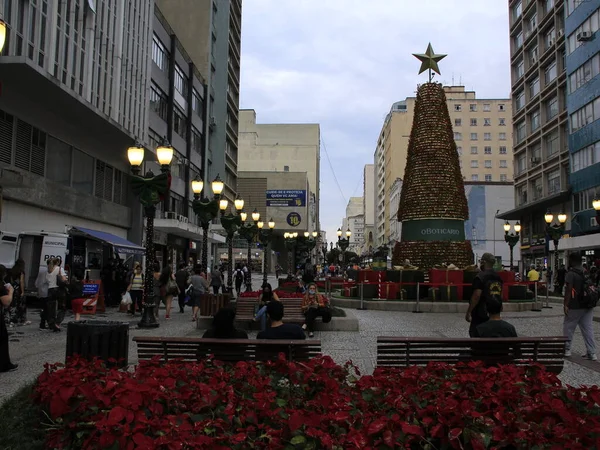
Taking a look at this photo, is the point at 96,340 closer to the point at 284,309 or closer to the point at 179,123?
the point at 284,309

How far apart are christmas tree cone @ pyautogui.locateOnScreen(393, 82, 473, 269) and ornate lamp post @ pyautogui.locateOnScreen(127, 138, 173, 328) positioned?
12103 mm

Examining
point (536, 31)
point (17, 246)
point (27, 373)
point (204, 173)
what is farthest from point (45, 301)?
point (536, 31)

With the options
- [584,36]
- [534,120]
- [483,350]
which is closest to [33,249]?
[483,350]

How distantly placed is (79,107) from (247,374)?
951 inches

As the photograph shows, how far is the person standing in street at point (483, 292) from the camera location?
7.98m

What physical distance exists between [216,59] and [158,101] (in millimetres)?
25346

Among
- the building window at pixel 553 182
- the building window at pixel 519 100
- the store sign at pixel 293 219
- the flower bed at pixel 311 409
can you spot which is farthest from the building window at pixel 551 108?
the store sign at pixel 293 219

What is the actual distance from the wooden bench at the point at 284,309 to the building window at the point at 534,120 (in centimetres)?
4931

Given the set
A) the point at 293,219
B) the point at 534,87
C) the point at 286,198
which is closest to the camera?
the point at 534,87

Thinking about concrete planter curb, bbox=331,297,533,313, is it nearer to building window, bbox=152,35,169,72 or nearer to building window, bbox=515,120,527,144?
building window, bbox=152,35,169,72

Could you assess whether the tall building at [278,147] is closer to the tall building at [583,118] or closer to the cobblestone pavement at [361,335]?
the tall building at [583,118]

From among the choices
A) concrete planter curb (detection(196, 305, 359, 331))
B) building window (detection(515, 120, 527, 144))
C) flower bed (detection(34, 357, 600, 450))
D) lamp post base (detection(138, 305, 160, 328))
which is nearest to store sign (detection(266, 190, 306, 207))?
building window (detection(515, 120, 527, 144))

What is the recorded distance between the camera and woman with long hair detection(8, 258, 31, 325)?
14.2 m

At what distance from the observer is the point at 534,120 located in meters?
57.4
